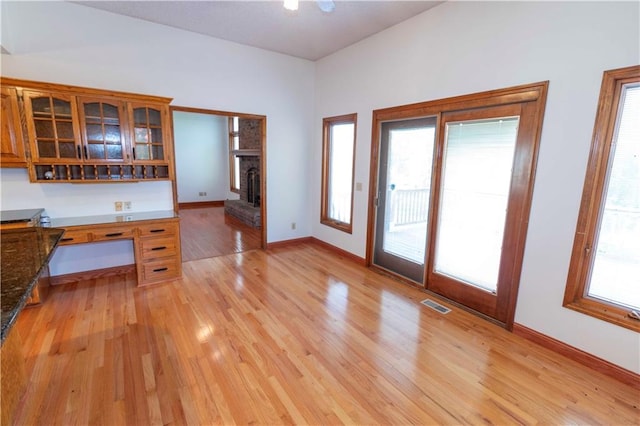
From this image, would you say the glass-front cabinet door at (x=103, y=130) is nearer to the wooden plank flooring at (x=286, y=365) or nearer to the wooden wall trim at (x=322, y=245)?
the wooden plank flooring at (x=286, y=365)

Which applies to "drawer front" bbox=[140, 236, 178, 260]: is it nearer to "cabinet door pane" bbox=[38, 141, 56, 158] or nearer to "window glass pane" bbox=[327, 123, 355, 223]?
"cabinet door pane" bbox=[38, 141, 56, 158]

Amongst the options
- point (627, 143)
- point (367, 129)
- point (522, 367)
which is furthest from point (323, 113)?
point (522, 367)

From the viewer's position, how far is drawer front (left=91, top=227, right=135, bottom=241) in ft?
10.3

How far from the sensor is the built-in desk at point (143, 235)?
3.10 meters

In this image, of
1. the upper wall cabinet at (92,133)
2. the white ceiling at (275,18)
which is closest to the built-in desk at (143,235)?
the upper wall cabinet at (92,133)

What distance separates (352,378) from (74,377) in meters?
1.92

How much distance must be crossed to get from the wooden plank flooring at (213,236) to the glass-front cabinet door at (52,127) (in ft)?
6.37

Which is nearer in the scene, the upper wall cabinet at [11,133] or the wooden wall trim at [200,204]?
the upper wall cabinet at [11,133]

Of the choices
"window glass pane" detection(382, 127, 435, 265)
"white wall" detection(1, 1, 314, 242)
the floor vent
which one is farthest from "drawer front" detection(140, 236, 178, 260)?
the floor vent

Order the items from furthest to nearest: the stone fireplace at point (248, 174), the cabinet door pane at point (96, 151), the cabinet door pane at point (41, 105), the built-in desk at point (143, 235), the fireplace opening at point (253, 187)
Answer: the fireplace opening at point (253, 187)
the stone fireplace at point (248, 174)
the cabinet door pane at point (96, 151)
the built-in desk at point (143, 235)
the cabinet door pane at point (41, 105)

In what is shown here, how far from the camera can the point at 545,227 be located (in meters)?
2.40

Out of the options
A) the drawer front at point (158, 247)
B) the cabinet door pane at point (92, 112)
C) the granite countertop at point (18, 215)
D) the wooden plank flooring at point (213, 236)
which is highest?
the cabinet door pane at point (92, 112)

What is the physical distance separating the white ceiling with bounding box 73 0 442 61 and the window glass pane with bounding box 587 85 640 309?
6.65 ft

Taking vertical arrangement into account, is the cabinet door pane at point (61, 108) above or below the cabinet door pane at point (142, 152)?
above
